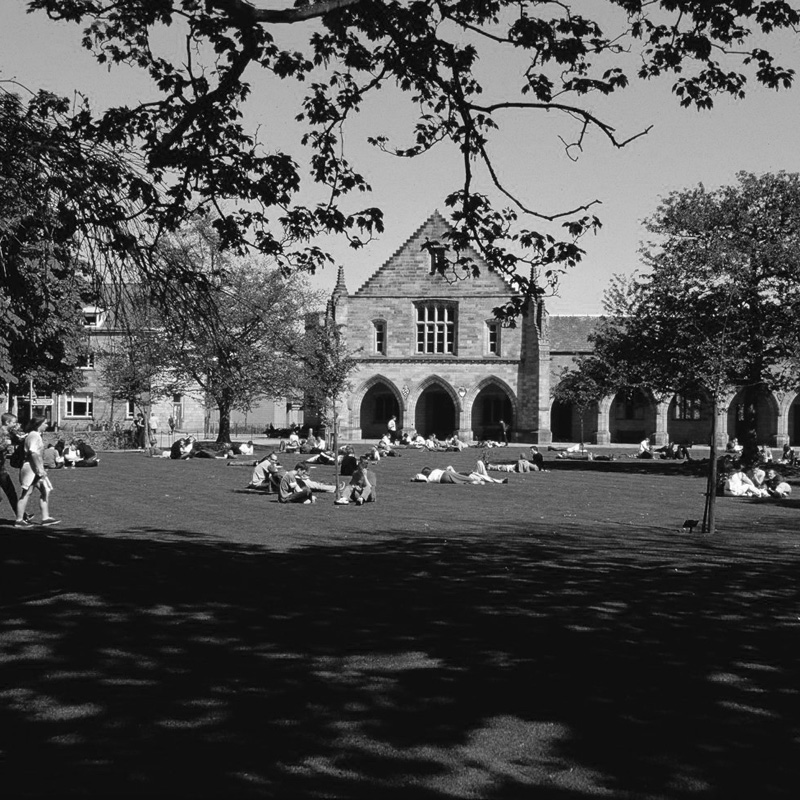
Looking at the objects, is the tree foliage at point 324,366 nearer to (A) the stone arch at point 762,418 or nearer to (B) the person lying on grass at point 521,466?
(B) the person lying on grass at point 521,466

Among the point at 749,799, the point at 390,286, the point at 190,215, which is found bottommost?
the point at 749,799

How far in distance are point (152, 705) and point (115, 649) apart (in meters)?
1.45

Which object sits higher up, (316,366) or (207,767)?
(316,366)

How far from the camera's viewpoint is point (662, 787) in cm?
490

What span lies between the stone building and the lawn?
4548cm

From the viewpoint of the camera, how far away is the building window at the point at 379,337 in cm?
6166

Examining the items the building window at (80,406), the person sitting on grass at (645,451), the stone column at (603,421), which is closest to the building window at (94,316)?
the person sitting on grass at (645,451)

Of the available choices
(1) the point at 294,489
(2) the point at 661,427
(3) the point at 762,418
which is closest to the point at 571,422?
(2) the point at 661,427

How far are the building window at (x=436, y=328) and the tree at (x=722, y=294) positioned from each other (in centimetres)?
2602

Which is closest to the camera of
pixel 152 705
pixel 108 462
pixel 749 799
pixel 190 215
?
pixel 749 799

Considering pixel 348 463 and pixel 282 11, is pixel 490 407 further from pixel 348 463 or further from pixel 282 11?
pixel 282 11

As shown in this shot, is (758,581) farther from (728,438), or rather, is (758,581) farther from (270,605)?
(728,438)

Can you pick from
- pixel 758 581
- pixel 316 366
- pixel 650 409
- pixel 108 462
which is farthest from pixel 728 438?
pixel 758 581

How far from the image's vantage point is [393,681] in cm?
661
